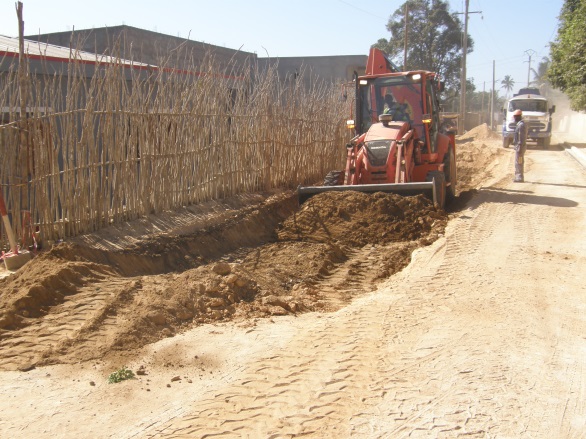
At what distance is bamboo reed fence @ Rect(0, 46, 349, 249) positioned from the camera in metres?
7.19

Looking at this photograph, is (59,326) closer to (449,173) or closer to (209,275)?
(209,275)

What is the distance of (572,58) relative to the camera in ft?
79.9

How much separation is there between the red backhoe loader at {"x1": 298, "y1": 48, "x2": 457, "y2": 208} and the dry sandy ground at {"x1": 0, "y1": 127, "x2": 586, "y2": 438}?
72.6 inches

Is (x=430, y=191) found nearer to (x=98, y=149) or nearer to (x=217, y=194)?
(x=217, y=194)

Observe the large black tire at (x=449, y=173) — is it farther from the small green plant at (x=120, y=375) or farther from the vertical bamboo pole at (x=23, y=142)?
the small green plant at (x=120, y=375)

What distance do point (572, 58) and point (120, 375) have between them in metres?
24.3

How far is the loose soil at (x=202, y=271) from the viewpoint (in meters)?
5.30

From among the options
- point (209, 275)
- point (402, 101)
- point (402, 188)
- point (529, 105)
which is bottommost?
point (209, 275)

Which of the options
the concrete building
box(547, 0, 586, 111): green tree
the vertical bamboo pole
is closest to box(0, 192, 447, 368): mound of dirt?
the vertical bamboo pole

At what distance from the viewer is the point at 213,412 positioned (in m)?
3.98

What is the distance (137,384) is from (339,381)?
1.44m

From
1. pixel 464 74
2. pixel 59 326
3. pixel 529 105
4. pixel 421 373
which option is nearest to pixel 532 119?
pixel 529 105

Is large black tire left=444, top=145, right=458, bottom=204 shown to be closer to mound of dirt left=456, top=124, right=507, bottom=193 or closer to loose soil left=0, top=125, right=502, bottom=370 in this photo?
mound of dirt left=456, top=124, right=507, bottom=193

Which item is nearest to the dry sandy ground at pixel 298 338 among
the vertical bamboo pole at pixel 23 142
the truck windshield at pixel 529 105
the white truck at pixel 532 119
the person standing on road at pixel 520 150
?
the vertical bamboo pole at pixel 23 142
